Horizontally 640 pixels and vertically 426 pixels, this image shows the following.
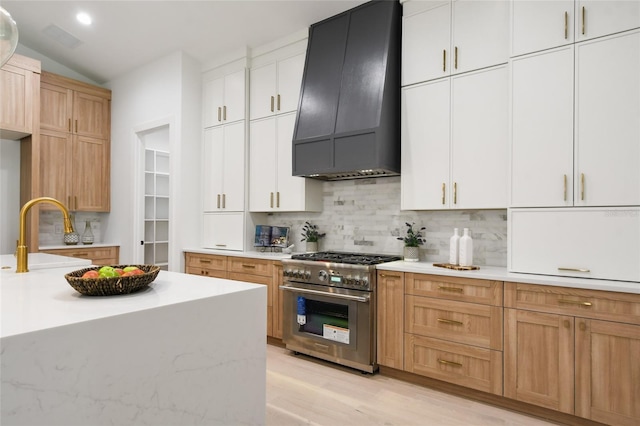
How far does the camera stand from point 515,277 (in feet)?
7.98

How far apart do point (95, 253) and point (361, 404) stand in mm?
4228

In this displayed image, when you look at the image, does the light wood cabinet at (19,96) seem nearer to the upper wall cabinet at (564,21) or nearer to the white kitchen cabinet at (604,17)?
the upper wall cabinet at (564,21)

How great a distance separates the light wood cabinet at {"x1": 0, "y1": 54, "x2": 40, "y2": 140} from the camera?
4363mm

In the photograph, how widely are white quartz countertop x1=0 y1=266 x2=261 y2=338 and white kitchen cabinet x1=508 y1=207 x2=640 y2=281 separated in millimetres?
1878

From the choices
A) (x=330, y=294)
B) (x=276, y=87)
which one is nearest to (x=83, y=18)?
(x=276, y=87)

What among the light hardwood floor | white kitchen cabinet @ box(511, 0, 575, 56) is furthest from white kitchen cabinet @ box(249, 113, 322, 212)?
white kitchen cabinet @ box(511, 0, 575, 56)

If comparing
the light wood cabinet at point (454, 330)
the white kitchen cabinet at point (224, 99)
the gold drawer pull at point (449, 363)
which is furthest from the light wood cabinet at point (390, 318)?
the white kitchen cabinet at point (224, 99)

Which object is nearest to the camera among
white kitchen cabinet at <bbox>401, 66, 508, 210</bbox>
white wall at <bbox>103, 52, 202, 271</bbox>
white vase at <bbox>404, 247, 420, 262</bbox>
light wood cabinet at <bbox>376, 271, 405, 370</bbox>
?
white kitchen cabinet at <bbox>401, 66, 508, 210</bbox>

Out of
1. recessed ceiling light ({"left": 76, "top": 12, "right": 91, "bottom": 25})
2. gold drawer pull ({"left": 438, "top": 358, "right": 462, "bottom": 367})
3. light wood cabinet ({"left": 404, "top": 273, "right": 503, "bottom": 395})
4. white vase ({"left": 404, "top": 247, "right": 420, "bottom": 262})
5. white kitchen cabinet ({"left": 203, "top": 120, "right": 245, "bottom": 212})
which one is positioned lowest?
gold drawer pull ({"left": 438, "top": 358, "right": 462, "bottom": 367})

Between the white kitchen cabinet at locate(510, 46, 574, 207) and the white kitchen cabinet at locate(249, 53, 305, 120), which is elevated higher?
the white kitchen cabinet at locate(249, 53, 305, 120)

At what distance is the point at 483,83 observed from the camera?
9.39 ft

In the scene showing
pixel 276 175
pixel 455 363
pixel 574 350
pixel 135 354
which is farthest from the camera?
pixel 276 175

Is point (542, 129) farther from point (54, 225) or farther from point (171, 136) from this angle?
point (54, 225)

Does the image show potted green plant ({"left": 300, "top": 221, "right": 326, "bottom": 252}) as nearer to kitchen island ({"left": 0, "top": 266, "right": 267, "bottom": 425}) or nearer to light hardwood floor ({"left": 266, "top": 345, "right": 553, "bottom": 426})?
light hardwood floor ({"left": 266, "top": 345, "right": 553, "bottom": 426})
